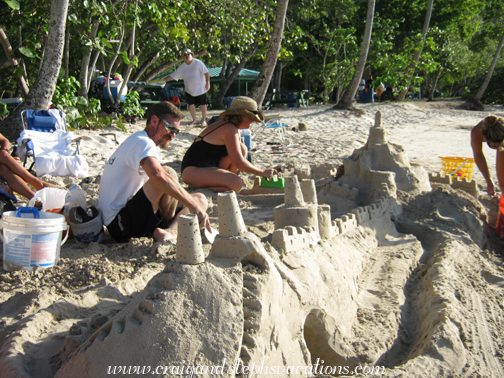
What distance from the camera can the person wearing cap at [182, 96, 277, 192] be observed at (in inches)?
169

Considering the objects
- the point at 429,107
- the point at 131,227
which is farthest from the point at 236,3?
the point at 429,107

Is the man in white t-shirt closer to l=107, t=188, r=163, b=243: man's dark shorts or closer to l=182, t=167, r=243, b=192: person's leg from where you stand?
l=107, t=188, r=163, b=243: man's dark shorts

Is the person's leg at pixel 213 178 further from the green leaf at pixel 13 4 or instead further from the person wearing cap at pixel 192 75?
the green leaf at pixel 13 4

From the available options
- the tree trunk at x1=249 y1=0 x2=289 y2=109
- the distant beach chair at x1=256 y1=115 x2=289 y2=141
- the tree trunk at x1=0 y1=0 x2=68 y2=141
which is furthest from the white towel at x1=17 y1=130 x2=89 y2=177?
the tree trunk at x1=249 y1=0 x2=289 y2=109

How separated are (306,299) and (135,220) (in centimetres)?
149

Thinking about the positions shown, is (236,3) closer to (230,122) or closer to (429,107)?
(230,122)

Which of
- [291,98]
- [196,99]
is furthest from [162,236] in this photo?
[291,98]

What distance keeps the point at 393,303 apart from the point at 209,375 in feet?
5.95

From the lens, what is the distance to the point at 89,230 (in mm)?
3209

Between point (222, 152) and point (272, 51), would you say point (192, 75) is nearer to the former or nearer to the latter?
point (272, 51)

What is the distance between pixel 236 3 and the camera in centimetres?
1021

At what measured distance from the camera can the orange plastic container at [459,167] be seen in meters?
5.90

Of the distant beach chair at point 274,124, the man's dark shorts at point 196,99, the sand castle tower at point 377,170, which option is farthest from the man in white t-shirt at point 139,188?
the distant beach chair at point 274,124

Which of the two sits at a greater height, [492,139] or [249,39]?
[249,39]
